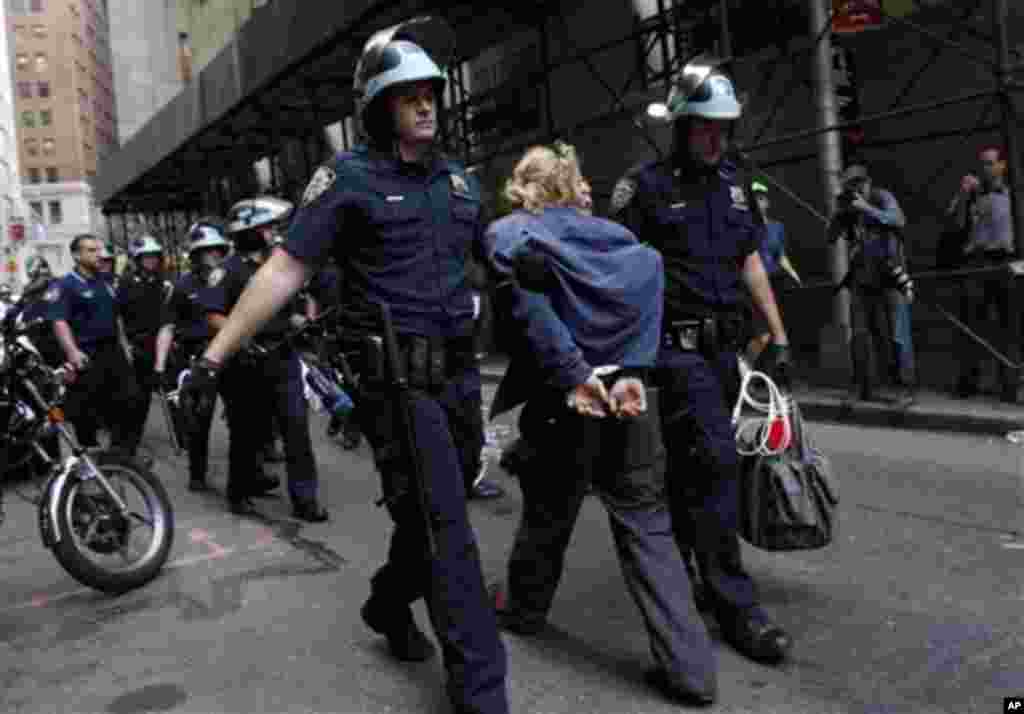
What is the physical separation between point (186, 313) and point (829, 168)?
6237mm

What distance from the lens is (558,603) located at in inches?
171

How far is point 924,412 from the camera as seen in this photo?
332 inches

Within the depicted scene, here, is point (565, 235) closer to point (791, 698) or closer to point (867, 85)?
point (791, 698)

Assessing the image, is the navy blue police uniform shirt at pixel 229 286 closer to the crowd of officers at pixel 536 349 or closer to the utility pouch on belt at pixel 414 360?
the crowd of officers at pixel 536 349

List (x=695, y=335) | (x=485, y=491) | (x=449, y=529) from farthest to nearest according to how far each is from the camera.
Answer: (x=485, y=491) → (x=695, y=335) → (x=449, y=529)

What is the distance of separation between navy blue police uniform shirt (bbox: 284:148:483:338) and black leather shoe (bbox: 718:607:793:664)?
137 centimetres

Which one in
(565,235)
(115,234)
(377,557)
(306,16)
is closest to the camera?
(565,235)

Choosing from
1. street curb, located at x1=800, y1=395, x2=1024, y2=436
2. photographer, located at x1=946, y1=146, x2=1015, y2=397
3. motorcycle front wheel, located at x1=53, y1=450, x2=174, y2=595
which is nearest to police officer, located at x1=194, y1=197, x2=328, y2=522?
motorcycle front wheel, located at x1=53, y1=450, x2=174, y2=595

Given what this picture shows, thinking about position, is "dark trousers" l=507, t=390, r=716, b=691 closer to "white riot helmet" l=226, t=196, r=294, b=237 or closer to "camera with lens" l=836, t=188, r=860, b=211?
"white riot helmet" l=226, t=196, r=294, b=237

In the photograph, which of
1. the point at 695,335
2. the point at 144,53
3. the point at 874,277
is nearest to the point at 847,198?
the point at 874,277

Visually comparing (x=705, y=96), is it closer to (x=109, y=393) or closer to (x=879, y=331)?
(x=109, y=393)

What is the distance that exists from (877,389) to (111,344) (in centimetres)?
659

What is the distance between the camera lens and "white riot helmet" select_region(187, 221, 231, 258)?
26.0 feet

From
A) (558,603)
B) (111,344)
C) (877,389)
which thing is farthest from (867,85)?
(558,603)
